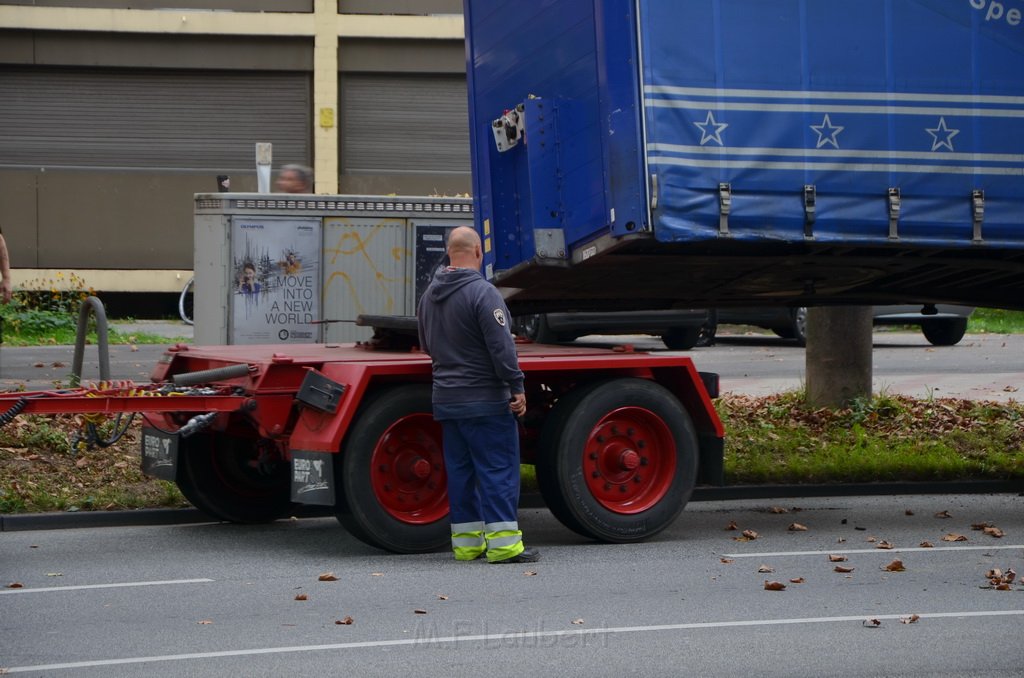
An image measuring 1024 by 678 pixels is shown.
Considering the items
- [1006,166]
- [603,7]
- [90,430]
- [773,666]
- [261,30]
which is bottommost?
[773,666]

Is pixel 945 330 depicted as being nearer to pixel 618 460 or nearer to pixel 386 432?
pixel 618 460

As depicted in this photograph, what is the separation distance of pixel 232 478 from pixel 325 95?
56.8ft

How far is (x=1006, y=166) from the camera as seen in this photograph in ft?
31.5

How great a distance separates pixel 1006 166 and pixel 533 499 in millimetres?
3902

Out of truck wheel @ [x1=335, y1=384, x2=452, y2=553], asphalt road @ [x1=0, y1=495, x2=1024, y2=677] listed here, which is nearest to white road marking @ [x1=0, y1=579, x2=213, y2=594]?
asphalt road @ [x1=0, y1=495, x2=1024, y2=677]

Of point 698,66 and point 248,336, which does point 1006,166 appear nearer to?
point 698,66

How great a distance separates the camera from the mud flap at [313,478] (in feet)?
26.8

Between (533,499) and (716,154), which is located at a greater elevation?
(716,154)

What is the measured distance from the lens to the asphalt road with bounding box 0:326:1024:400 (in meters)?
15.8

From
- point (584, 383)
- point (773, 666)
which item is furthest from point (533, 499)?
point (773, 666)

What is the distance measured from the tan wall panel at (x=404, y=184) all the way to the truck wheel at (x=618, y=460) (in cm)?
1795

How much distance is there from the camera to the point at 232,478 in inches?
386

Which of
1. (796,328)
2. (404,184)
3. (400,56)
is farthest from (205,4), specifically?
(796,328)

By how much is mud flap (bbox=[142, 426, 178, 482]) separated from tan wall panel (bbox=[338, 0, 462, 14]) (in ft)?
58.7
